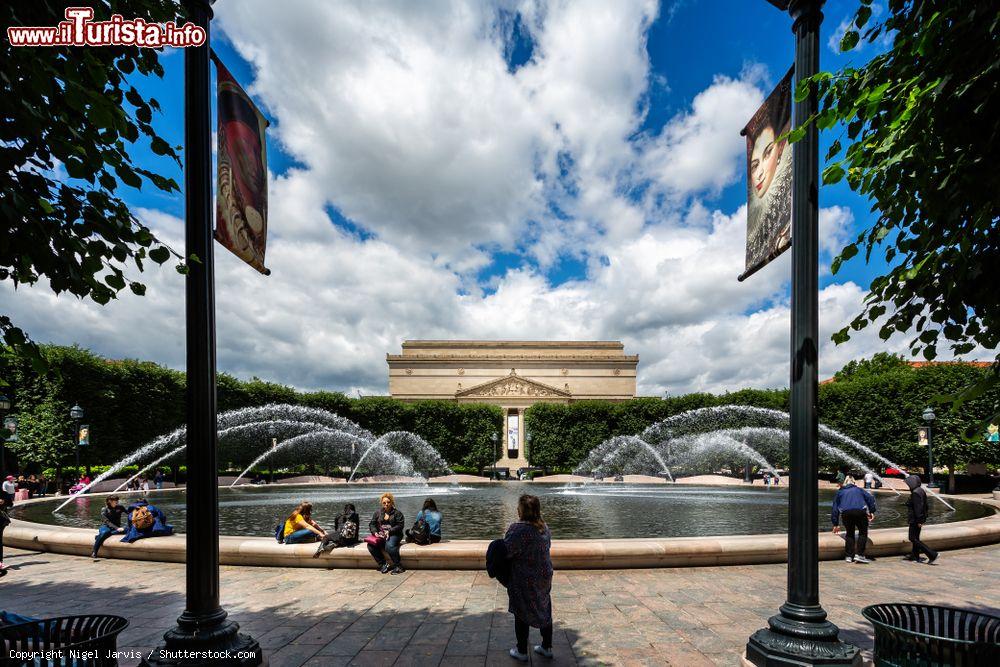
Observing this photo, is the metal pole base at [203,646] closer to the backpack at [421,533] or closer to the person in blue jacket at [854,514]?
the backpack at [421,533]

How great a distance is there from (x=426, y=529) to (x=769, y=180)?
7284mm

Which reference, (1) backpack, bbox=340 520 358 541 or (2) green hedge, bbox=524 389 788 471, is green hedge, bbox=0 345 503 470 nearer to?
(2) green hedge, bbox=524 389 788 471

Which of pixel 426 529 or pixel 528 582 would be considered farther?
pixel 426 529

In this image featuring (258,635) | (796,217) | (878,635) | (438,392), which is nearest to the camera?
(878,635)

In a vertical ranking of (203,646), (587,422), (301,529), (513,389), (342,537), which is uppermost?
(203,646)

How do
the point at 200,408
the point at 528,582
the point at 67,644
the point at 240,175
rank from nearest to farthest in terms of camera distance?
the point at 67,644 < the point at 200,408 < the point at 240,175 < the point at 528,582

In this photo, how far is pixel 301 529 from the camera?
10.0m

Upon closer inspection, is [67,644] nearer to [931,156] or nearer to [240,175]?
[240,175]

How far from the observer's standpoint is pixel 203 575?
420 centimetres

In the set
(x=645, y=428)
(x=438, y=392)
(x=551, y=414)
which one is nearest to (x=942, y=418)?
(x=645, y=428)

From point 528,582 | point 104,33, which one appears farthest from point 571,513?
point 104,33

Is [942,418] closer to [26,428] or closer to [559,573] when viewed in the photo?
[559,573]

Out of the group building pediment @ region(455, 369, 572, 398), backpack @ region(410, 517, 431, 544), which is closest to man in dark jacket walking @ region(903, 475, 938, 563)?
backpack @ region(410, 517, 431, 544)

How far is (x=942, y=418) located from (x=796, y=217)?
33.7 metres
